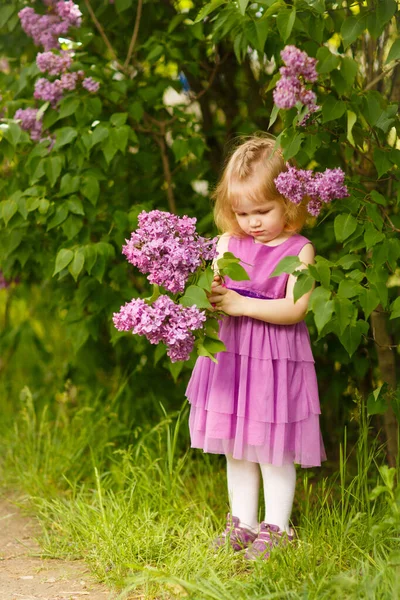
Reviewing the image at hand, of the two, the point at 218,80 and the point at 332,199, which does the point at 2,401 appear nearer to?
the point at 218,80

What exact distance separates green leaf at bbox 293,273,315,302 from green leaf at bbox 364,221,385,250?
0.89ft

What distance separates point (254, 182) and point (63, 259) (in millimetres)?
841

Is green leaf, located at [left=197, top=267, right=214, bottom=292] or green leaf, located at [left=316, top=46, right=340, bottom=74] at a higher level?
green leaf, located at [left=316, top=46, right=340, bottom=74]

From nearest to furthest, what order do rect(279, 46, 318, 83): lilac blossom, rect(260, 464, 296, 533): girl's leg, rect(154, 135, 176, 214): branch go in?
rect(279, 46, 318, 83): lilac blossom
rect(260, 464, 296, 533): girl's leg
rect(154, 135, 176, 214): branch

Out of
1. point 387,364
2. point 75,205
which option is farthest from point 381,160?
point 75,205

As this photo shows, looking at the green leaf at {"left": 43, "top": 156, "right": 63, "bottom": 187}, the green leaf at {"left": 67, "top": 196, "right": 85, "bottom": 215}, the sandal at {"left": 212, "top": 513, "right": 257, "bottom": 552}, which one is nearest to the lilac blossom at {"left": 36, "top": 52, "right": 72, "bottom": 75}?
the green leaf at {"left": 43, "top": 156, "right": 63, "bottom": 187}

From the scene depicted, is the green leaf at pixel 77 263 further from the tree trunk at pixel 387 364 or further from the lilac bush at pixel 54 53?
the tree trunk at pixel 387 364

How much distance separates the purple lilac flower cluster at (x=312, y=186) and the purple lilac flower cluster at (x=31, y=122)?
4.15ft

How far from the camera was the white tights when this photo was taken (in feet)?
9.43

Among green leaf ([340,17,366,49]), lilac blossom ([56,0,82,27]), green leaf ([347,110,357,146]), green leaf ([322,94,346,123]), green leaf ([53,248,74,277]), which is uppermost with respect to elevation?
lilac blossom ([56,0,82,27])

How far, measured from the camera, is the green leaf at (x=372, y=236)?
254 cm

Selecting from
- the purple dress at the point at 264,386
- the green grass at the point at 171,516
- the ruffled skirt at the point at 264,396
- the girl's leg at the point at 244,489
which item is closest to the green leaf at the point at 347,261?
the purple dress at the point at 264,386

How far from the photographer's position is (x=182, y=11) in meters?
3.80

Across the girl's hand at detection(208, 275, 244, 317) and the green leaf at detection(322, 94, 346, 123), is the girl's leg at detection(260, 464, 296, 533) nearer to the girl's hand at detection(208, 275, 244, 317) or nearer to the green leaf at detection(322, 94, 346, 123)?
the girl's hand at detection(208, 275, 244, 317)
